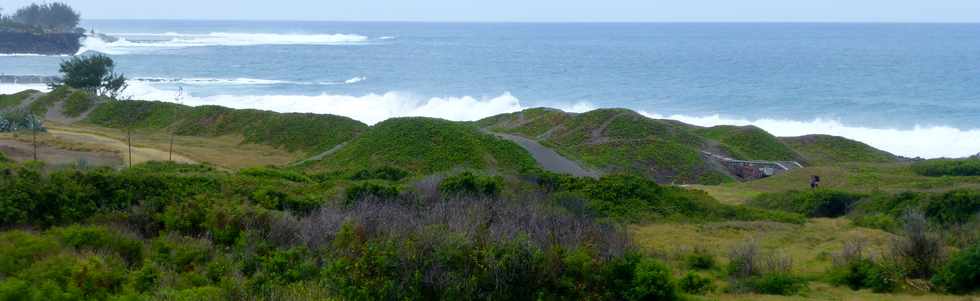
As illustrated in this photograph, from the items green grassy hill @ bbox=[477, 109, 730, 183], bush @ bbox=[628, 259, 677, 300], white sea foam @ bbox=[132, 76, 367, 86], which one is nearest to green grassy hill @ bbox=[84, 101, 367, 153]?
green grassy hill @ bbox=[477, 109, 730, 183]

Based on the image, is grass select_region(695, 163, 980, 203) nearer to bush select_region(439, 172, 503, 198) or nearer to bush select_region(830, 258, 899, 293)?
bush select_region(439, 172, 503, 198)

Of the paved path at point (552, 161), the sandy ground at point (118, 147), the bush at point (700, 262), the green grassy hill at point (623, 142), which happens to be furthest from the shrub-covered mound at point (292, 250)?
the green grassy hill at point (623, 142)

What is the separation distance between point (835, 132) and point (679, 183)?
3196 centimetres

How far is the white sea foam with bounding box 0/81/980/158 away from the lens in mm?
54469

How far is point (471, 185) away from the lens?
18.1 meters

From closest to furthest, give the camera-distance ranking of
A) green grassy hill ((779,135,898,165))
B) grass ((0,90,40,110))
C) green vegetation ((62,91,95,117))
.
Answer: green grassy hill ((779,135,898,165)) → green vegetation ((62,91,95,117)) → grass ((0,90,40,110))

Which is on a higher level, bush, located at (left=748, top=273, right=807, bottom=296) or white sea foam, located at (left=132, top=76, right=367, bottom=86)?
white sea foam, located at (left=132, top=76, right=367, bottom=86)

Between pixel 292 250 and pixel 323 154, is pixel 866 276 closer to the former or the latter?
pixel 292 250

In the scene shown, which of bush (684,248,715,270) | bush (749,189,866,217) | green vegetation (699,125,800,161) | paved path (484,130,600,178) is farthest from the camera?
green vegetation (699,125,800,161)

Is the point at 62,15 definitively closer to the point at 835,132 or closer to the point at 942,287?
the point at 835,132

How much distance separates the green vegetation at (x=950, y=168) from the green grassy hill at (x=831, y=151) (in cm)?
621

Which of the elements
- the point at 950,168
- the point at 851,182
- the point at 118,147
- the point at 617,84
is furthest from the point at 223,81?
the point at 950,168

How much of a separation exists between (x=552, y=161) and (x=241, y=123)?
15811 mm

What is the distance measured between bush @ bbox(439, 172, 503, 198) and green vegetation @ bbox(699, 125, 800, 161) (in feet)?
66.2
